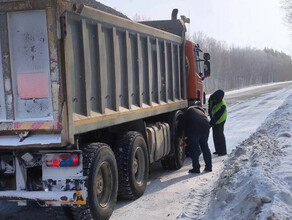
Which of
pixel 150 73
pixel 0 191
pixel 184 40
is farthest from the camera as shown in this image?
pixel 184 40

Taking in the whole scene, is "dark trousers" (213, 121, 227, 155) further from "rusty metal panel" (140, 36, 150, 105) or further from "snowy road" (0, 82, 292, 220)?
"rusty metal panel" (140, 36, 150, 105)

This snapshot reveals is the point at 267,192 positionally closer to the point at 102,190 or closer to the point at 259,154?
the point at 102,190

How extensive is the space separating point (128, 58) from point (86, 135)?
4.73 feet

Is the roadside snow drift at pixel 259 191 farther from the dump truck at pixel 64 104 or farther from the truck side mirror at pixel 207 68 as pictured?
the truck side mirror at pixel 207 68

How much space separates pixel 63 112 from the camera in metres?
4.31

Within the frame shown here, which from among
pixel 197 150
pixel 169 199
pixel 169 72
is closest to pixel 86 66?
pixel 169 199

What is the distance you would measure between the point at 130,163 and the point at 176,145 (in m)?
2.71

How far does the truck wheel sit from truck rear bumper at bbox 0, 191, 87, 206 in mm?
1475

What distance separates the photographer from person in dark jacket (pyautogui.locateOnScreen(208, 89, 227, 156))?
995 cm

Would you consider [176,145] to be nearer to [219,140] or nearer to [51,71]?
[219,140]

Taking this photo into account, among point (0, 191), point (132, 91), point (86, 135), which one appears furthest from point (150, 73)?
point (0, 191)

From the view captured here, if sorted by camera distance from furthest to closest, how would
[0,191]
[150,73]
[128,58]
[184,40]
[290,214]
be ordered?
[184,40]
[150,73]
[128,58]
[0,191]
[290,214]

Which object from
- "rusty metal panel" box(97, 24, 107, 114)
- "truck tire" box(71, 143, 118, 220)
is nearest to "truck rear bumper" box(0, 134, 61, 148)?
"truck tire" box(71, 143, 118, 220)

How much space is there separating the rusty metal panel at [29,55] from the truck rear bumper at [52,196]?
34.4 inches
